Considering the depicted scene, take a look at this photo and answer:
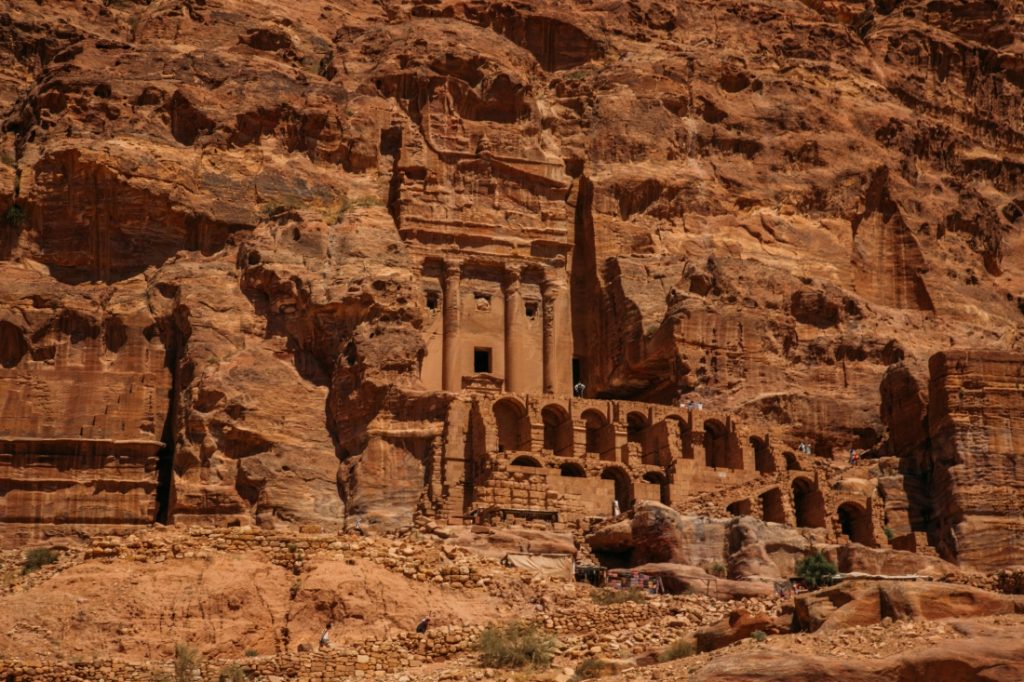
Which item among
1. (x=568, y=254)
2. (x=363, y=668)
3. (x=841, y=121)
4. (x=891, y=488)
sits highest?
(x=841, y=121)

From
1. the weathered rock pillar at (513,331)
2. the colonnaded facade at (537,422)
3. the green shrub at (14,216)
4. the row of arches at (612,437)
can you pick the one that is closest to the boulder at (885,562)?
the colonnaded facade at (537,422)

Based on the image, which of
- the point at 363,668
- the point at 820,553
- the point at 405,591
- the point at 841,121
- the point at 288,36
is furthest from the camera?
the point at 841,121

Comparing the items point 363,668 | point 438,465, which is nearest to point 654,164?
point 438,465

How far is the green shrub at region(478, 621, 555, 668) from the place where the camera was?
121ft

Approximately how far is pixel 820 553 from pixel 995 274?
27707 millimetres

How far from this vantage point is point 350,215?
208 feet

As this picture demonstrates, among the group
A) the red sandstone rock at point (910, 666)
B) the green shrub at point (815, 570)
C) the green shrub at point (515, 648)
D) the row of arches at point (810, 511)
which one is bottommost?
the green shrub at point (515, 648)

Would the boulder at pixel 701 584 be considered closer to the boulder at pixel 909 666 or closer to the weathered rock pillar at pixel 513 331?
the boulder at pixel 909 666

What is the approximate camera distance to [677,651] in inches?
1411

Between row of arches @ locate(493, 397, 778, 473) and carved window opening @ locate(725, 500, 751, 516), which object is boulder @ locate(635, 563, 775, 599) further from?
row of arches @ locate(493, 397, 778, 473)

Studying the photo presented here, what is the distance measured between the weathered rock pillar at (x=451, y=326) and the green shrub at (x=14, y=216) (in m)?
14.4

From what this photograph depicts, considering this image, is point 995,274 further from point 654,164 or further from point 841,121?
point 654,164

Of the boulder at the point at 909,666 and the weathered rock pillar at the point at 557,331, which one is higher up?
Result: the weathered rock pillar at the point at 557,331

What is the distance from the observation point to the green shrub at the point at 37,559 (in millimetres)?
43316
